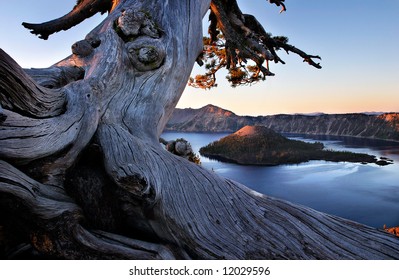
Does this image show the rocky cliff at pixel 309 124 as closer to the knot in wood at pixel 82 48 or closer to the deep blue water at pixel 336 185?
the deep blue water at pixel 336 185

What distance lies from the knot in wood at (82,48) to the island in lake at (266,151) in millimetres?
14701

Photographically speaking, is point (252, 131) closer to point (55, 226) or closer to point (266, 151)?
point (266, 151)

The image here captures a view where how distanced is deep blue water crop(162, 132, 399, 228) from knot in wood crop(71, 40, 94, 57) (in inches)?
263

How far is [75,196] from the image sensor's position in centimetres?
138

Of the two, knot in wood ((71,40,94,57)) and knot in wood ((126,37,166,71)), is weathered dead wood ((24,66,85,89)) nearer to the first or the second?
knot in wood ((71,40,94,57))

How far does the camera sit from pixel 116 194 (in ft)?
4.59

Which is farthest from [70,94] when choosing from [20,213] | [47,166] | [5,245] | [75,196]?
[5,245]

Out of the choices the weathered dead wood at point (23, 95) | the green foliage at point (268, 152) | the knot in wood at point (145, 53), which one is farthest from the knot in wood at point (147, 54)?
the green foliage at point (268, 152)

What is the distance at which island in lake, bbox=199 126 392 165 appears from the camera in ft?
54.2

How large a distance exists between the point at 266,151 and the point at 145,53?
16.4m

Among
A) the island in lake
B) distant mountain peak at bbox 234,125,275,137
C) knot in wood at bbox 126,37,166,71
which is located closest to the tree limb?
knot in wood at bbox 126,37,166,71

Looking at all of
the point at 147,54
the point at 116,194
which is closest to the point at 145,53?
the point at 147,54

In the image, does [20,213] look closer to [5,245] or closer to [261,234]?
[5,245]

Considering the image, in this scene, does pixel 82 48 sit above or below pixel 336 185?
above
